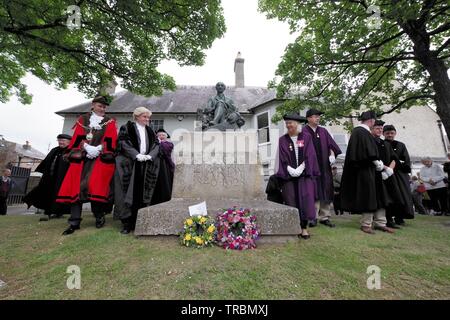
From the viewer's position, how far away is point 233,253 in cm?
296

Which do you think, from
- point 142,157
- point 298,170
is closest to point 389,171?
point 298,170

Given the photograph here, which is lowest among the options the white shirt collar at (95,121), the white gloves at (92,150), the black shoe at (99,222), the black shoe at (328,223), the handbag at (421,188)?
the black shoe at (328,223)

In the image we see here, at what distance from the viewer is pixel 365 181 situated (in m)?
4.15

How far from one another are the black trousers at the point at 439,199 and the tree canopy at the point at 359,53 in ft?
11.3

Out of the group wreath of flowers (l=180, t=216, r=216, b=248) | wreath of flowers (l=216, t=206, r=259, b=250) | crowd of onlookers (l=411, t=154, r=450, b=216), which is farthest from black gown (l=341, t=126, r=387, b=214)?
crowd of onlookers (l=411, t=154, r=450, b=216)

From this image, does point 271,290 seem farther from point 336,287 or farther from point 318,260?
point 318,260

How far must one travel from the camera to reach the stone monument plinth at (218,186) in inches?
134

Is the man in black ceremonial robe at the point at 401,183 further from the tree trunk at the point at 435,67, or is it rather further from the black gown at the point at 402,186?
the tree trunk at the point at 435,67

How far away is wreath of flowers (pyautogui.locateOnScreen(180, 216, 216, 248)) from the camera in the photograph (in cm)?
317

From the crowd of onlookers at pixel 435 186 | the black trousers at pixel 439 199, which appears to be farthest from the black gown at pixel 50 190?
the black trousers at pixel 439 199

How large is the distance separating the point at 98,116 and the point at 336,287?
4887 millimetres

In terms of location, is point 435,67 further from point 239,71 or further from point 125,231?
point 239,71

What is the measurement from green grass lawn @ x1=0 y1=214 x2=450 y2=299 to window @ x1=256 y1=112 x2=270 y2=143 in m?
12.2
